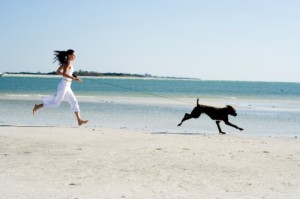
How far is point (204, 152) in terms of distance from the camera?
833 centimetres

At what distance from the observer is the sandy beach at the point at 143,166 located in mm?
5574

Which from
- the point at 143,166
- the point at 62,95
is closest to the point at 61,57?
the point at 62,95

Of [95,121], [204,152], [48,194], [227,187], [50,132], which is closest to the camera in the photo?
[48,194]

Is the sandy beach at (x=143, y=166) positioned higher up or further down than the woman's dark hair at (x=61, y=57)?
further down

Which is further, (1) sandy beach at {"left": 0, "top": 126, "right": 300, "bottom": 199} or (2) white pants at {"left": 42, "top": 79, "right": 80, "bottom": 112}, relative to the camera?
(2) white pants at {"left": 42, "top": 79, "right": 80, "bottom": 112}

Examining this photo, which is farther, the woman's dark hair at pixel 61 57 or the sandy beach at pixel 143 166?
the woman's dark hair at pixel 61 57

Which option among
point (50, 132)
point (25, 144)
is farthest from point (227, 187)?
point (50, 132)

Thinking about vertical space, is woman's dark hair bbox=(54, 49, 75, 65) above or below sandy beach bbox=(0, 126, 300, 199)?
above

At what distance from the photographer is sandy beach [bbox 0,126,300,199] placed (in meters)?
5.57

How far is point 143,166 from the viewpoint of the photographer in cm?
692

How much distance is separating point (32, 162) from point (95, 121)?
7.92 metres

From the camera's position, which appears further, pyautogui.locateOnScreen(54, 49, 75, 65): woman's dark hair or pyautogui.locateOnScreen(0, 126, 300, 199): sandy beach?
pyautogui.locateOnScreen(54, 49, 75, 65): woman's dark hair

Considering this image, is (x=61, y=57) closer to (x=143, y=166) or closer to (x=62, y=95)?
(x=62, y=95)

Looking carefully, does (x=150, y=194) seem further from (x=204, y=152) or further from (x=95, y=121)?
(x=95, y=121)
